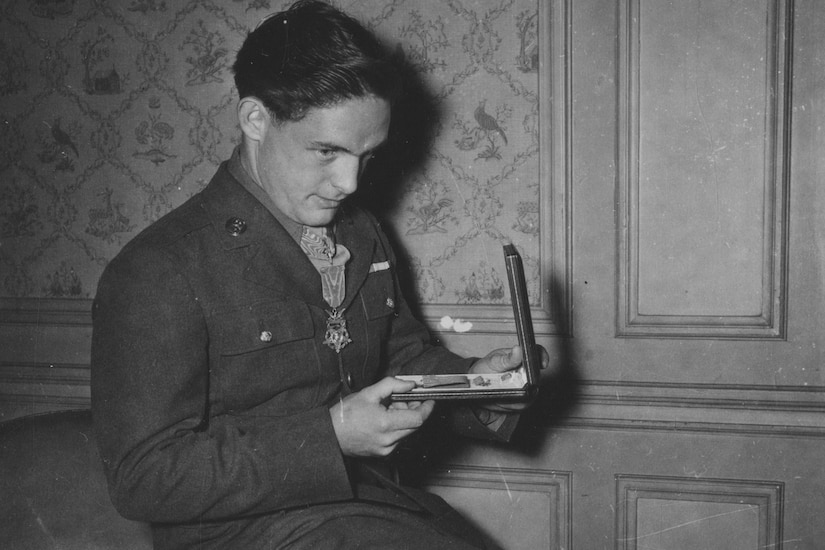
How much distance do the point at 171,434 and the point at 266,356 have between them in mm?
252

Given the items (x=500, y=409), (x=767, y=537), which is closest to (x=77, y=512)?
(x=500, y=409)

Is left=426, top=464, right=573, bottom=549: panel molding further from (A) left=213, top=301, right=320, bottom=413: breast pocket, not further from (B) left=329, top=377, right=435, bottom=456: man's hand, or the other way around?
(B) left=329, top=377, right=435, bottom=456: man's hand

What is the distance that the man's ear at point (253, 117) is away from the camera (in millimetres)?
1411

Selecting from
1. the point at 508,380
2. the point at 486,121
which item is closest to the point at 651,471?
the point at 508,380

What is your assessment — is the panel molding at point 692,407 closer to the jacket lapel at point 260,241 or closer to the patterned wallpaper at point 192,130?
the patterned wallpaper at point 192,130

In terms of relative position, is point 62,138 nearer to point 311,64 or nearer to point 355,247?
point 355,247

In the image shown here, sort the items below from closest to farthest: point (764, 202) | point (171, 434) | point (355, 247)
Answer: point (171, 434) < point (355, 247) < point (764, 202)

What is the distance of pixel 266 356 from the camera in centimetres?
141

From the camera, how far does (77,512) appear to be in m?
1.53

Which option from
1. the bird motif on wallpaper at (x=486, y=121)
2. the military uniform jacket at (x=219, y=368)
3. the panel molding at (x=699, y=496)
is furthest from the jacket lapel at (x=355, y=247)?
the panel molding at (x=699, y=496)

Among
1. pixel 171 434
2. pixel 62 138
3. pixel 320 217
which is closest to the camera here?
pixel 171 434

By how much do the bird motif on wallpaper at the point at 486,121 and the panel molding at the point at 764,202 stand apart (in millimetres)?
356

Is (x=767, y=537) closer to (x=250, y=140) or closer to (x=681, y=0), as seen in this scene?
(x=681, y=0)

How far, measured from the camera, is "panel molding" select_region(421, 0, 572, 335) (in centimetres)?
209
